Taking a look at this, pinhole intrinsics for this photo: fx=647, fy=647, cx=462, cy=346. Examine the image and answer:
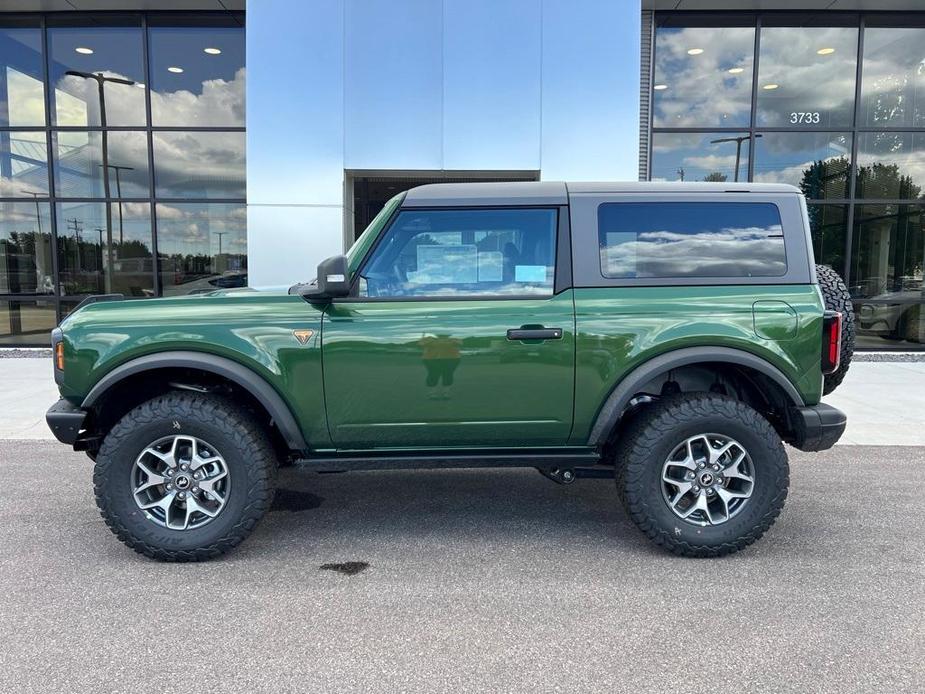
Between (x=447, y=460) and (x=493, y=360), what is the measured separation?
0.63m

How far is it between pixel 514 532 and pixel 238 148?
9.86 meters

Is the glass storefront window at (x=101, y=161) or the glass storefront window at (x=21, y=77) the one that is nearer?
the glass storefront window at (x=21, y=77)

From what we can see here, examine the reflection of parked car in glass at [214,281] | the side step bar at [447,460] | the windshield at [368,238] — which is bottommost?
the side step bar at [447,460]

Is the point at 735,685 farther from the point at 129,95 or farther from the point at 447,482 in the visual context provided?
the point at 129,95

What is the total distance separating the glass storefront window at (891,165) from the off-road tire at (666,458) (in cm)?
967

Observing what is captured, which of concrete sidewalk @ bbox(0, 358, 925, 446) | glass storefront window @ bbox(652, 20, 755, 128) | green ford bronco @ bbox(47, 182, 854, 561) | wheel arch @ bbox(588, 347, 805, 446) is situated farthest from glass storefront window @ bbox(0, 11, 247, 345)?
wheel arch @ bbox(588, 347, 805, 446)

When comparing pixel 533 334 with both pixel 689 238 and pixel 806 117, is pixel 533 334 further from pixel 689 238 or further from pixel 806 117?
pixel 806 117

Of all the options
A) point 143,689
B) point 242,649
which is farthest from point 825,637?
point 143,689

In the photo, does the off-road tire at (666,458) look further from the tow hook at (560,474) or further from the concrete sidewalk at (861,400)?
the concrete sidewalk at (861,400)

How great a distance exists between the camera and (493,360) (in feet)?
11.4

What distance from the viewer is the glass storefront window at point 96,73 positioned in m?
11.2

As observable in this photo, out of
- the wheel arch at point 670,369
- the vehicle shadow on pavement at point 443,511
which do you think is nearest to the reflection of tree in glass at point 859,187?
the vehicle shadow on pavement at point 443,511

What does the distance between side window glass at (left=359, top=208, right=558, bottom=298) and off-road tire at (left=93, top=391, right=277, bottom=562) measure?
1083mm

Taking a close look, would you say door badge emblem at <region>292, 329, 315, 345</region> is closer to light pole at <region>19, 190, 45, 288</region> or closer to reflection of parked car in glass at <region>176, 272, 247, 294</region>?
reflection of parked car in glass at <region>176, 272, 247, 294</region>
